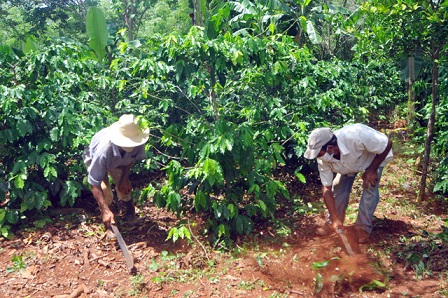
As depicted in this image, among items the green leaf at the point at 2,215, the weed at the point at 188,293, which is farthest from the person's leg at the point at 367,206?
the green leaf at the point at 2,215

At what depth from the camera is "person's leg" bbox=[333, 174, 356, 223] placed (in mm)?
4527

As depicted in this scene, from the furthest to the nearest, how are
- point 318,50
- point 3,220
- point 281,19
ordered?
point 318,50
point 281,19
point 3,220

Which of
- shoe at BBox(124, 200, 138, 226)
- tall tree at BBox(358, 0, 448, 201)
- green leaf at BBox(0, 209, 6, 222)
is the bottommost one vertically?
shoe at BBox(124, 200, 138, 226)

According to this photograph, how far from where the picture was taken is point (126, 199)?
495 cm

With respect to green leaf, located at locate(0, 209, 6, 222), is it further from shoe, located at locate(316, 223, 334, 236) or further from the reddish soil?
shoe, located at locate(316, 223, 334, 236)

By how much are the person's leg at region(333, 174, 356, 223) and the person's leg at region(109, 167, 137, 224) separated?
218 centimetres

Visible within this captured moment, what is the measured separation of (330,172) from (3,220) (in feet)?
11.1

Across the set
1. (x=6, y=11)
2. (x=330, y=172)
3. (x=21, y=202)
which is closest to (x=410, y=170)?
(x=330, y=172)

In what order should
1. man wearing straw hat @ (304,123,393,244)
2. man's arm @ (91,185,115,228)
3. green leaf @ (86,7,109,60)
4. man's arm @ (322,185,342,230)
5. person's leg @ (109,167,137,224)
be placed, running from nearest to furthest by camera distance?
man wearing straw hat @ (304,123,393,244) → man's arm @ (322,185,342,230) → man's arm @ (91,185,115,228) → person's leg @ (109,167,137,224) → green leaf @ (86,7,109,60)

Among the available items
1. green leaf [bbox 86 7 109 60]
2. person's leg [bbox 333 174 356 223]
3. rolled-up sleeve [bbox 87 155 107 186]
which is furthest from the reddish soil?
green leaf [bbox 86 7 109 60]

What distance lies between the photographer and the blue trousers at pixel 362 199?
4340 mm

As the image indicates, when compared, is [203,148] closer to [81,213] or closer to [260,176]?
[260,176]

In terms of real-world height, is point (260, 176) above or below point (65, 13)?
below

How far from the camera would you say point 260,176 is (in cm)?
448
